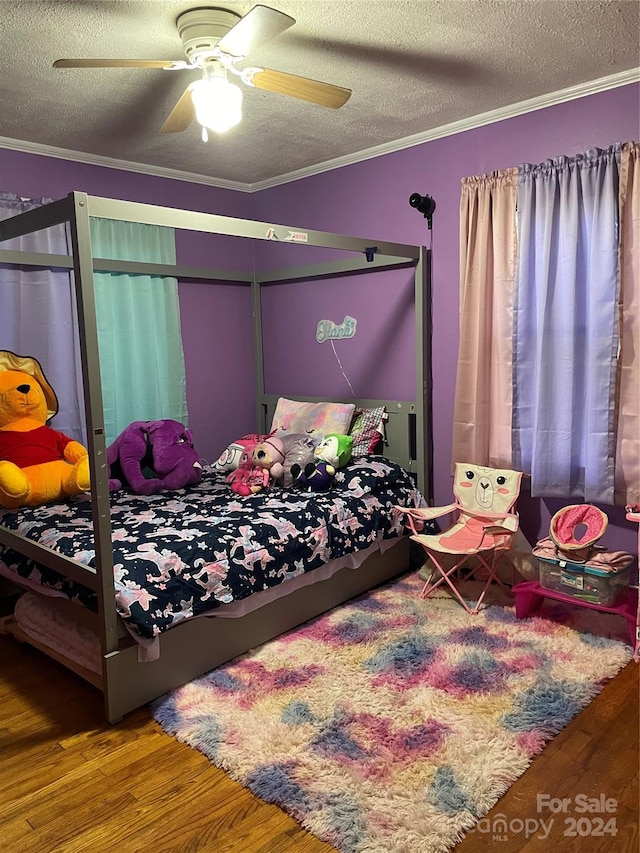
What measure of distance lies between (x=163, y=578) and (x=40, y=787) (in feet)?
2.34

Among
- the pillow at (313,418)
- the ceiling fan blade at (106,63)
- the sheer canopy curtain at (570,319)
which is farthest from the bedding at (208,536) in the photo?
the ceiling fan blade at (106,63)

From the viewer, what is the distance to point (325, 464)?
3352 mm

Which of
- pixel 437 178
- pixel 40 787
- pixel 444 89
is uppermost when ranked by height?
pixel 444 89

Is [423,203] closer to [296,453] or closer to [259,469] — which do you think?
[296,453]

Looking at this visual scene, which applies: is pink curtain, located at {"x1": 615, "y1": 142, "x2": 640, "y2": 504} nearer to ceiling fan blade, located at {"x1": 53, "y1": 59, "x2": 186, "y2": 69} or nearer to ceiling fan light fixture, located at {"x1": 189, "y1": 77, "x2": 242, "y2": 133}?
ceiling fan light fixture, located at {"x1": 189, "y1": 77, "x2": 242, "y2": 133}

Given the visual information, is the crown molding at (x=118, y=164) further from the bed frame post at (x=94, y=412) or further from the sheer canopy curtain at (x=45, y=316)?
the bed frame post at (x=94, y=412)

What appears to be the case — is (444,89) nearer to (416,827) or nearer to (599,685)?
(599,685)

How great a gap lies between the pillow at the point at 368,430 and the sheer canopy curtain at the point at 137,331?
1.13 meters

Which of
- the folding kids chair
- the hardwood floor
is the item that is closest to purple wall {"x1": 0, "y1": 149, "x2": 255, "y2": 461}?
the folding kids chair

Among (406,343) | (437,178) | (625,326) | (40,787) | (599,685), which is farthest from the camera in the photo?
(406,343)

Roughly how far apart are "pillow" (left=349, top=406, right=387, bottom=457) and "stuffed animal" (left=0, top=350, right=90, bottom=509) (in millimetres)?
1459

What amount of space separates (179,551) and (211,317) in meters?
2.23

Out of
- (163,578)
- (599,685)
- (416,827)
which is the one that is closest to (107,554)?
(163,578)

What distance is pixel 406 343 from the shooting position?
3816 mm
